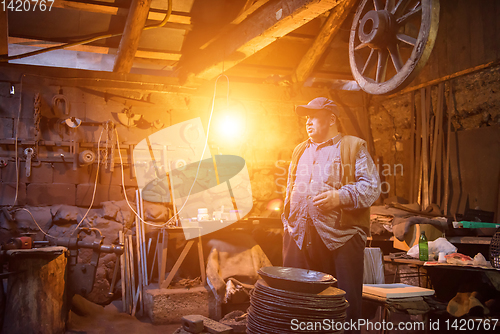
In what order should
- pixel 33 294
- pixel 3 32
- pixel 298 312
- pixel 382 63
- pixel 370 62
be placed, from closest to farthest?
pixel 298 312 < pixel 382 63 < pixel 370 62 < pixel 33 294 < pixel 3 32

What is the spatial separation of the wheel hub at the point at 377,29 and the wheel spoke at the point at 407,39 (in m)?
0.09

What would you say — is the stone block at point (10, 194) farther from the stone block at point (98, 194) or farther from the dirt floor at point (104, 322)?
the dirt floor at point (104, 322)

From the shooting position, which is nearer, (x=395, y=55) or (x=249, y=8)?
(x=395, y=55)

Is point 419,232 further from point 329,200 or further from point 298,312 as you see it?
point 298,312

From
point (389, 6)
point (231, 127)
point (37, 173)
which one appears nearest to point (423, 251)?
point (389, 6)

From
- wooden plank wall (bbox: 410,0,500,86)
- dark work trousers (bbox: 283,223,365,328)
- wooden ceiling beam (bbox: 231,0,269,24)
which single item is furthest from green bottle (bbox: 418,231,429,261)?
wooden ceiling beam (bbox: 231,0,269,24)

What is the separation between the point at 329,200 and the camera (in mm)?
2570

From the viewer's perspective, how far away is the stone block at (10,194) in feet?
17.6

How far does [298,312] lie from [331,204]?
882 mm

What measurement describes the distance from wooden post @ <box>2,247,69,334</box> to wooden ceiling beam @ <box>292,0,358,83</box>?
14.7 ft

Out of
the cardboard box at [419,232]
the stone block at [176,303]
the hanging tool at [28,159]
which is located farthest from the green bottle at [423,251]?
the hanging tool at [28,159]

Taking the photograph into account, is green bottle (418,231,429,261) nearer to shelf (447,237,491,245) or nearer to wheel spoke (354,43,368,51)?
shelf (447,237,491,245)

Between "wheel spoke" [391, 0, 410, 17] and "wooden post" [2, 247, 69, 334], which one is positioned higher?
"wheel spoke" [391, 0, 410, 17]

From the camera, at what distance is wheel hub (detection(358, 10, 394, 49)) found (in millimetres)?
3004
